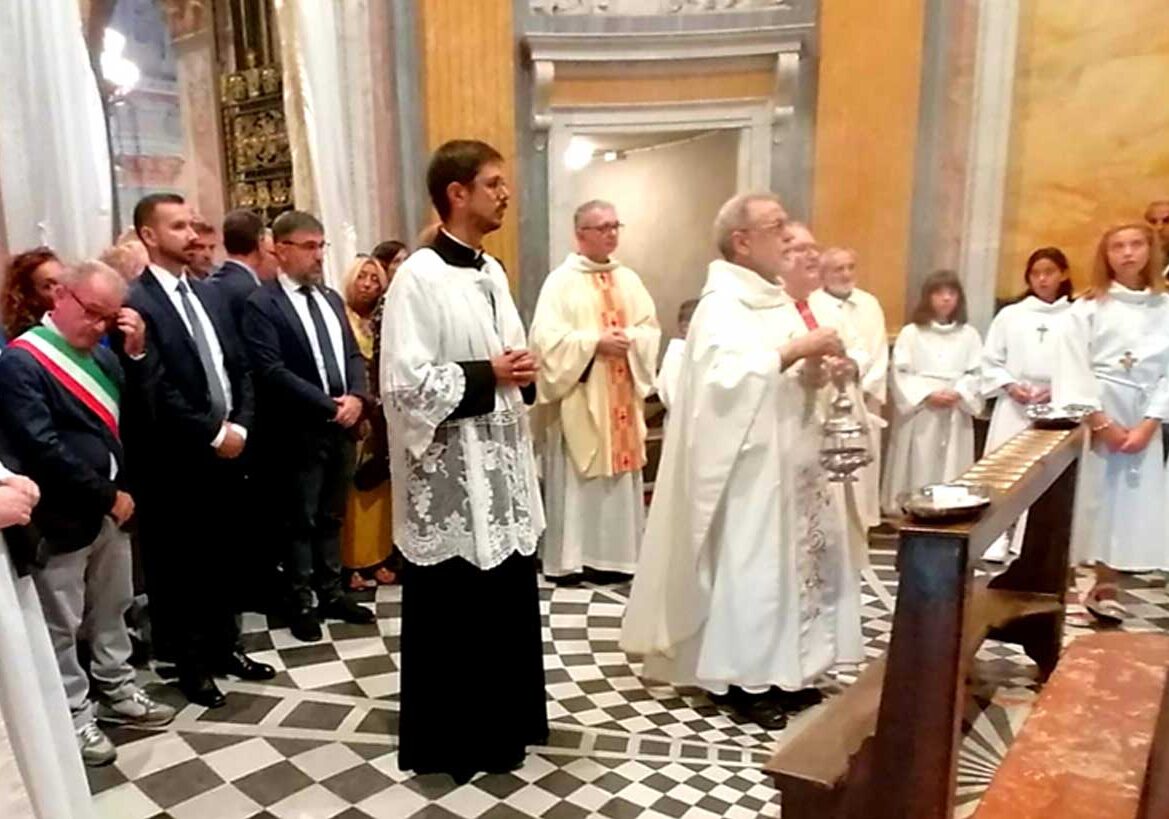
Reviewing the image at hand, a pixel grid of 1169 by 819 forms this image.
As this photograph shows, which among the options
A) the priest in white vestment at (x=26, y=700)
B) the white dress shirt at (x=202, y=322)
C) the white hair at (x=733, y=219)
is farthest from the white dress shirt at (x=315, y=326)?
the priest in white vestment at (x=26, y=700)

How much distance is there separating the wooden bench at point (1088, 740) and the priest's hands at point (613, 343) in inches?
101

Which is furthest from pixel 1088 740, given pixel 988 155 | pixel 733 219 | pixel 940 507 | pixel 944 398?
pixel 988 155

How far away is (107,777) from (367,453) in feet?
6.57

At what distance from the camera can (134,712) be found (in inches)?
134

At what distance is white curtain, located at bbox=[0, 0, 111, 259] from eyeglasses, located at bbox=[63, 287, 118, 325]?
84 centimetres

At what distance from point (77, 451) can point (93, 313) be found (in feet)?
1.41

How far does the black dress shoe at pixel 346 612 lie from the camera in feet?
14.6

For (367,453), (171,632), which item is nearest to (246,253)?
(367,453)

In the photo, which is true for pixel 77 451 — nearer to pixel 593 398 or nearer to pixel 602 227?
pixel 593 398

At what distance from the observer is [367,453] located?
4.80 m

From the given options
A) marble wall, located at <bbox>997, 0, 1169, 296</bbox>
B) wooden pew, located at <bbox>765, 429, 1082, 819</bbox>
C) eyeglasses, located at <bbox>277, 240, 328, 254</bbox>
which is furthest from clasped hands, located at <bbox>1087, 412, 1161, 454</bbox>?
eyeglasses, located at <bbox>277, 240, 328, 254</bbox>

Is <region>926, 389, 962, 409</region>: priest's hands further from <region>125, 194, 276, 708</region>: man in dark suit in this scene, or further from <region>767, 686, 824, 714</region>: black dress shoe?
<region>125, 194, 276, 708</region>: man in dark suit

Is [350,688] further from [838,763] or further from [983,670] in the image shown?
[983,670]

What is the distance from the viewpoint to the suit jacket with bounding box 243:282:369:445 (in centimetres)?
409
